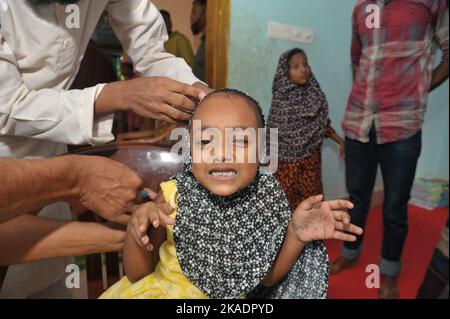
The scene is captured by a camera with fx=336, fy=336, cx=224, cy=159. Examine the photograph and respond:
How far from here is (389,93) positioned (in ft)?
1.80

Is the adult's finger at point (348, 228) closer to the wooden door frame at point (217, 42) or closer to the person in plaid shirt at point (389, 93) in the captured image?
the person in plaid shirt at point (389, 93)

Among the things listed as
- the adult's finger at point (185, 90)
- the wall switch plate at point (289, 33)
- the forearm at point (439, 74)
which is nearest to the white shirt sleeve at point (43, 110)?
the adult's finger at point (185, 90)

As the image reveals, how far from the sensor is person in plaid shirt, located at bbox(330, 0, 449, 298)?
509 millimetres

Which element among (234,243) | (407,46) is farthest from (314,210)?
(407,46)

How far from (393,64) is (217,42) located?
0.93 ft

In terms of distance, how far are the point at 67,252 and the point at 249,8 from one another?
546 mm

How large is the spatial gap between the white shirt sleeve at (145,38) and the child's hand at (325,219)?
27 cm

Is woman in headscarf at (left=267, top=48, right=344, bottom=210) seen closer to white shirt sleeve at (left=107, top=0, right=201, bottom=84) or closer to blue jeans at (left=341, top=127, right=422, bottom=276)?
blue jeans at (left=341, top=127, right=422, bottom=276)

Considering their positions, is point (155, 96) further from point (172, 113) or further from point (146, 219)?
point (146, 219)

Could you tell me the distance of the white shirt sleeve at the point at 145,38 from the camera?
525mm

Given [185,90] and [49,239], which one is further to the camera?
[49,239]

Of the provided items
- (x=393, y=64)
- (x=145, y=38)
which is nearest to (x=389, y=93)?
(x=393, y=64)

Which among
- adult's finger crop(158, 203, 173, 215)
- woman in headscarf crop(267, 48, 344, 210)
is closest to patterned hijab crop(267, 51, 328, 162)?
woman in headscarf crop(267, 48, 344, 210)

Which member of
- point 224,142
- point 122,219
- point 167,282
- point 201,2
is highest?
point 201,2
